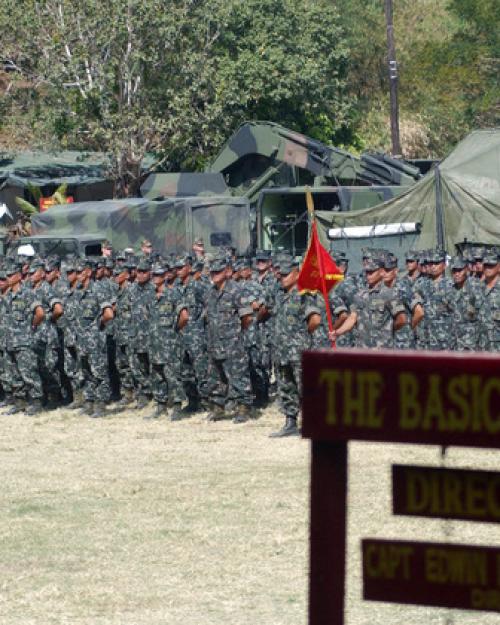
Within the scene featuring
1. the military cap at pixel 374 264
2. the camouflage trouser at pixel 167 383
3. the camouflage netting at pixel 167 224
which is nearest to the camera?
the military cap at pixel 374 264

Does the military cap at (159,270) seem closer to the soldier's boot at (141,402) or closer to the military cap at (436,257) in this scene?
the soldier's boot at (141,402)

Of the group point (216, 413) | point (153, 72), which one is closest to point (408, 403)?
point (216, 413)

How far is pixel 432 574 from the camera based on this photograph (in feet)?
13.2

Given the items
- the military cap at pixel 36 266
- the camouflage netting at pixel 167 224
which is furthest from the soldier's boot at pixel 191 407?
the camouflage netting at pixel 167 224

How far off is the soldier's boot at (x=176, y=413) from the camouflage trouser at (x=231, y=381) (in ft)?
1.60

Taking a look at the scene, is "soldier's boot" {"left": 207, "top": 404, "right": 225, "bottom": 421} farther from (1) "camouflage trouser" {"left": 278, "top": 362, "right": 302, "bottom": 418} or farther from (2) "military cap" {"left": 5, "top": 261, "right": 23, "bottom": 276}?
(2) "military cap" {"left": 5, "top": 261, "right": 23, "bottom": 276}

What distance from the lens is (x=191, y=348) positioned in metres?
15.7

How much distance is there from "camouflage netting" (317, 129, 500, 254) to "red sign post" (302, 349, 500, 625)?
54.6ft

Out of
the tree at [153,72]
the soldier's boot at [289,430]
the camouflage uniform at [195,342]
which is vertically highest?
the tree at [153,72]

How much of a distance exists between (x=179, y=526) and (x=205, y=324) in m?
5.64

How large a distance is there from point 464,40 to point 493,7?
57.8 inches

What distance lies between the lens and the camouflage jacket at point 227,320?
1509cm

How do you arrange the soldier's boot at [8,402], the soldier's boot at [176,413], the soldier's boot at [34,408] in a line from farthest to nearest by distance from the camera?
the soldier's boot at [8,402] < the soldier's boot at [34,408] < the soldier's boot at [176,413]

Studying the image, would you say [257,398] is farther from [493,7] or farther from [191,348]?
[493,7]
